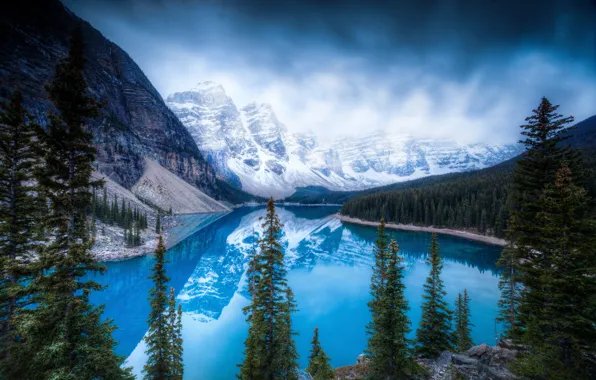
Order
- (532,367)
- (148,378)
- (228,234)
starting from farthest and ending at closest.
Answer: (228,234) → (148,378) → (532,367)

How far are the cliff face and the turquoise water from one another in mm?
79489

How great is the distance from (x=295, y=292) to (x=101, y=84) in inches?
6825

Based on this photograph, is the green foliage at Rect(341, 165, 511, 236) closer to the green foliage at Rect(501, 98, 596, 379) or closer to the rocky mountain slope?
the green foliage at Rect(501, 98, 596, 379)

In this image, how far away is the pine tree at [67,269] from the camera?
8.23 meters

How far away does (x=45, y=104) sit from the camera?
328 feet

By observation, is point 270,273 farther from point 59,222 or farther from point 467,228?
point 467,228

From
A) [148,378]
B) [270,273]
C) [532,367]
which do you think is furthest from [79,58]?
[532,367]

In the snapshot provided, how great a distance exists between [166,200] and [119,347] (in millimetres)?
124917

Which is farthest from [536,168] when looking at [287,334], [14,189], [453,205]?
[453,205]

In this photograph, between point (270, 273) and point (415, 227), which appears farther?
point (415, 227)

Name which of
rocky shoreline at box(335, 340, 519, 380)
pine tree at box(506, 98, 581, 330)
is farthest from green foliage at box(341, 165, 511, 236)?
rocky shoreline at box(335, 340, 519, 380)

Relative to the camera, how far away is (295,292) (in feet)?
127

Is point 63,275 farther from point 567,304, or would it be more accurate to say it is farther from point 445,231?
point 445,231

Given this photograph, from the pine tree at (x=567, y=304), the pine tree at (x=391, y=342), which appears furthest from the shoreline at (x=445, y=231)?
the pine tree at (x=391, y=342)
